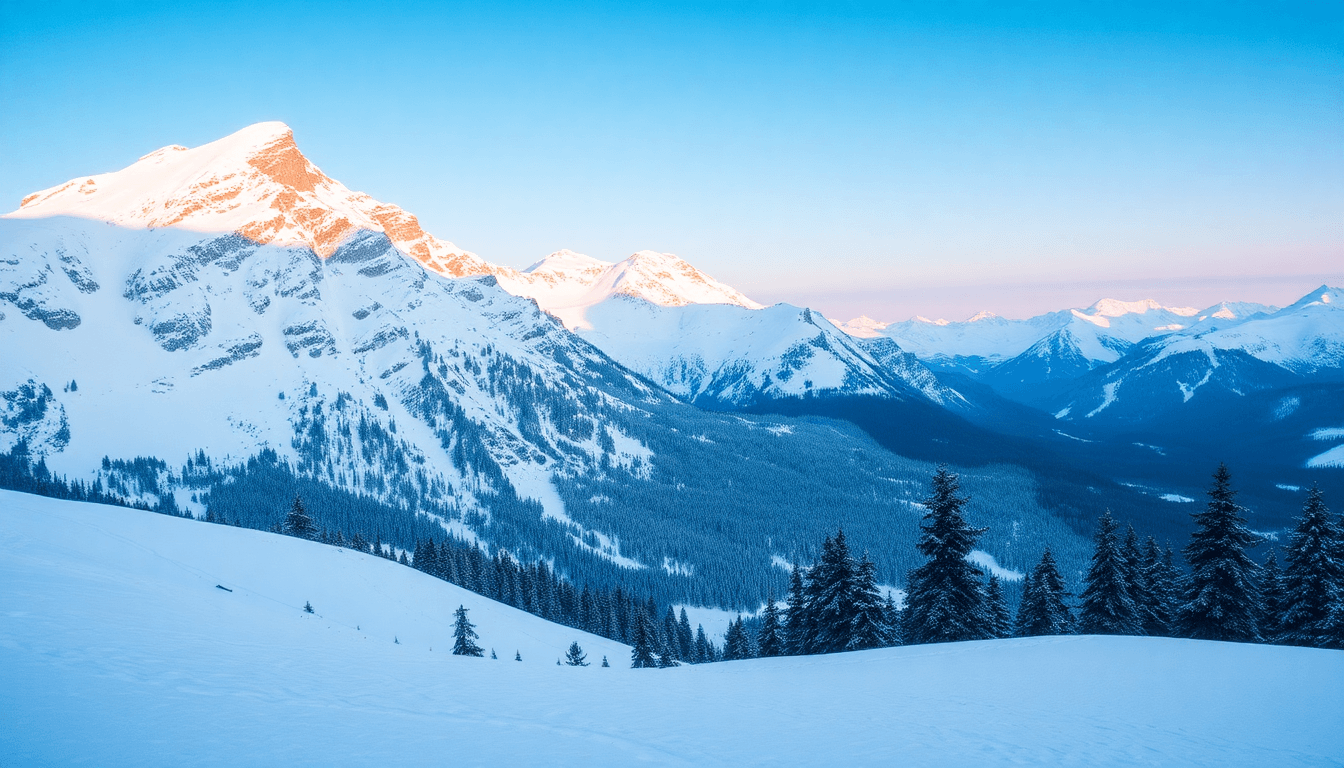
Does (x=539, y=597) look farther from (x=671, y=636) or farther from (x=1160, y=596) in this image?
(x=1160, y=596)

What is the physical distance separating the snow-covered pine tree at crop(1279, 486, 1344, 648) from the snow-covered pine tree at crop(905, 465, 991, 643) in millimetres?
12522

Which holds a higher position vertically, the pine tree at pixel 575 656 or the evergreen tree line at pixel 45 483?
the pine tree at pixel 575 656

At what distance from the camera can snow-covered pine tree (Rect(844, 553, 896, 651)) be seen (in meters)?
31.0

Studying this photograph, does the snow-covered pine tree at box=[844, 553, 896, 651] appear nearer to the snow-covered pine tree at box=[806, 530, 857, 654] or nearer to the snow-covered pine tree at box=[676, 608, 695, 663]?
the snow-covered pine tree at box=[806, 530, 857, 654]

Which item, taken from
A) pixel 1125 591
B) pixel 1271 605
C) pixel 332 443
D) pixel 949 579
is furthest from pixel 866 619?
pixel 332 443

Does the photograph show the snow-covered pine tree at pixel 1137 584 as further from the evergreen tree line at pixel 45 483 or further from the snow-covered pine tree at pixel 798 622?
the evergreen tree line at pixel 45 483

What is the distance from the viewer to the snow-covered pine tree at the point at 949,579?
30438 mm

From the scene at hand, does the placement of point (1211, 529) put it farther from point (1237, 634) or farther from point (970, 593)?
point (970, 593)

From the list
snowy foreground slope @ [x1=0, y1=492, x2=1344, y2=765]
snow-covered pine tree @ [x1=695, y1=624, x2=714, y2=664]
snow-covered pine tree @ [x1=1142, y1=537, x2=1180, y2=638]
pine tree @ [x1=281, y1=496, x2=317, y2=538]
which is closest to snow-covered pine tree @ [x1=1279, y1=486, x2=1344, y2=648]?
snow-covered pine tree @ [x1=1142, y1=537, x2=1180, y2=638]

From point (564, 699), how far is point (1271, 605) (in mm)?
35126

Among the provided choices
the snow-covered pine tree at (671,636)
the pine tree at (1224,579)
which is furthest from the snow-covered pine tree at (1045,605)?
the snow-covered pine tree at (671,636)

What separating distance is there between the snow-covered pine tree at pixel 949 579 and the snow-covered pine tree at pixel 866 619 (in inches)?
74.9

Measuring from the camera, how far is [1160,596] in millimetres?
34531

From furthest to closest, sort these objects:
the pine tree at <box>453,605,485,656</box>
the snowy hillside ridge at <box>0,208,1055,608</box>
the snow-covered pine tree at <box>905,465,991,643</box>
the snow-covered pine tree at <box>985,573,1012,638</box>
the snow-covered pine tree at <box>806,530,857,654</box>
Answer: the snowy hillside ridge at <box>0,208,1055,608</box>, the pine tree at <box>453,605,485,656</box>, the snow-covered pine tree at <box>985,573,1012,638</box>, the snow-covered pine tree at <box>806,530,857,654</box>, the snow-covered pine tree at <box>905,465,991,643</box>
